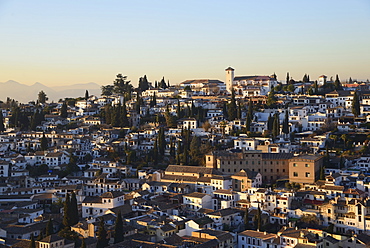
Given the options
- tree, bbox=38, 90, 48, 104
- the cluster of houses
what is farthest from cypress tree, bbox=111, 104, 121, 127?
tree, bbox=38, 90, 48, 104

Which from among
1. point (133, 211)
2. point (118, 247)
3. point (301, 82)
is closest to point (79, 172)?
point (133, 211)

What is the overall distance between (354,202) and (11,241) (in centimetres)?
1480

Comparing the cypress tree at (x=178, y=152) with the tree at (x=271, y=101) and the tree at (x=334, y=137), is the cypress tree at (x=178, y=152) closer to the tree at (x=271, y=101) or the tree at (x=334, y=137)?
the tree at (x=334, y=137)

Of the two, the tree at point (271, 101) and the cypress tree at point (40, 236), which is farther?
the tree at point (271, 101)

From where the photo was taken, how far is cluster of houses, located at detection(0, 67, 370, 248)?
2184 cm

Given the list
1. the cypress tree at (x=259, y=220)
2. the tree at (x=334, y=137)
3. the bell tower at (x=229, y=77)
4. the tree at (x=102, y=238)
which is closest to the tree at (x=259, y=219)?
the cypress tree at (x=259, y=220)

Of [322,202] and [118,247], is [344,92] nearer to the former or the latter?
[322,202]

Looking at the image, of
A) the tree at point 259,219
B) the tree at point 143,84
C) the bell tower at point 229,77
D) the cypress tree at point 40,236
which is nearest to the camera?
the cypress tree at point 40,236

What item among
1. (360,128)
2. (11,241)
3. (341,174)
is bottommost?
(11,241)

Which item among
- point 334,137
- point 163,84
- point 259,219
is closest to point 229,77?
point 163,84

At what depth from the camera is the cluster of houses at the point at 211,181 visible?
21844 millimetres

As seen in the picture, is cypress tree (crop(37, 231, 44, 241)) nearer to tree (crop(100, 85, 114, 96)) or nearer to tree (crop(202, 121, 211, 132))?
tree (crop(202, 121, 211, 132))

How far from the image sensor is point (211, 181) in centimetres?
2734

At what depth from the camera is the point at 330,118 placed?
36.9m
